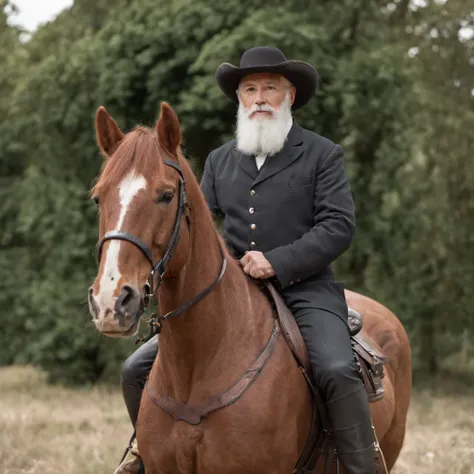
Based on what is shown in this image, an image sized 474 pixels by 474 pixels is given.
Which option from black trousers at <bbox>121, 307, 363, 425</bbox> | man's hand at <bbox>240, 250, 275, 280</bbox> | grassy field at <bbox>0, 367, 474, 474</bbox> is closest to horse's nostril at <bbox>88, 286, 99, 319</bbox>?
man's hand at <bbox>240, 250, 275, 280</bbox>

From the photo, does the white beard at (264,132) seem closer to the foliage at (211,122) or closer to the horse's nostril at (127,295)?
the horse's nostril at (127,295)

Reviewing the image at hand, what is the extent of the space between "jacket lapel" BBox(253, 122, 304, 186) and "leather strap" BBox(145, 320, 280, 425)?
1.01m

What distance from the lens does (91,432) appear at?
9.19 m

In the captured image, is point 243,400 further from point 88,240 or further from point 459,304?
point 459,304

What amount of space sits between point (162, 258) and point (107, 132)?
69cm

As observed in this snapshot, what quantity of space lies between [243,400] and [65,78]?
879 centimetres

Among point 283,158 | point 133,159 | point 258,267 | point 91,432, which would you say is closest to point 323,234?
point 258,267

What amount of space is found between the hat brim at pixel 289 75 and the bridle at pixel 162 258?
3.57 feet

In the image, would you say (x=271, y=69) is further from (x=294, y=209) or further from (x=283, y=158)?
(x=294, y=209)

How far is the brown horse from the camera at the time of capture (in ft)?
11.2

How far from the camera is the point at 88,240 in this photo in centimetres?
1190

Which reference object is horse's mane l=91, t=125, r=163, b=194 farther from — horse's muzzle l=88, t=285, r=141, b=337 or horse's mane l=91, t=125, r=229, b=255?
horse's muzzle l=88, t=285, r=141, b=337

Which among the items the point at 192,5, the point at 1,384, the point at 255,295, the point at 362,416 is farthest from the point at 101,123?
the point at 1,384

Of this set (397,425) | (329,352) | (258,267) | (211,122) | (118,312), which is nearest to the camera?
(118,312)
